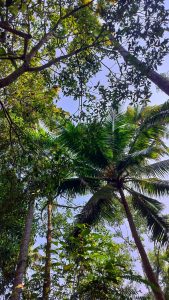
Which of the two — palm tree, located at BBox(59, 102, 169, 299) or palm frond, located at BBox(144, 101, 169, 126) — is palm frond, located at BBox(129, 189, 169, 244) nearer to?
palm tree, located at BBox(59, 102, 169, 299)

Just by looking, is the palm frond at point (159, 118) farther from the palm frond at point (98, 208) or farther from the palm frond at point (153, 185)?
the palm frond at point (98, 208)

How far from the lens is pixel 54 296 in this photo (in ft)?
16.8

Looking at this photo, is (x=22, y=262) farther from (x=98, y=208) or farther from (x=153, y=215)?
(x=153, y=215)

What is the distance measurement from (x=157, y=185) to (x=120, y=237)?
376 centimetres

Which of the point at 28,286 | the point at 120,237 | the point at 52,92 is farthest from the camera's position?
the point at 120,237

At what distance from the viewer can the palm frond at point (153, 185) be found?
1148cm

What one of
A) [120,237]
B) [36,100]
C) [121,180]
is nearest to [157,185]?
[121,180]

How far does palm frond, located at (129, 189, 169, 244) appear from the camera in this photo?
35.7 feet

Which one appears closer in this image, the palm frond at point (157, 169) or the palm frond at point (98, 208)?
the palm frond at point (98, 208)

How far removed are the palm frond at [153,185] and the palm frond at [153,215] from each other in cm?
32

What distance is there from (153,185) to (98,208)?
6.53ft

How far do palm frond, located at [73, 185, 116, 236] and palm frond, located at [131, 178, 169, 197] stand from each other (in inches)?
43.3

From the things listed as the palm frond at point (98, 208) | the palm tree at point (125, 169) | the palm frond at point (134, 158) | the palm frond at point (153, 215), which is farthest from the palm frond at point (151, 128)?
the palm frond at point (98, 208)

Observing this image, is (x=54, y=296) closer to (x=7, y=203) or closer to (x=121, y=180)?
(x=7, y=203)
